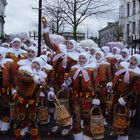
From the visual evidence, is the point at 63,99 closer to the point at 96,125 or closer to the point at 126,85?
the point at 96,125

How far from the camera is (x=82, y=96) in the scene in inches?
309

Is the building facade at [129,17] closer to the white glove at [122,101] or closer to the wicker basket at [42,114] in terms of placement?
the wicker basket at [42,114]

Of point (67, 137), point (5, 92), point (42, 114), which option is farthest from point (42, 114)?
point (5, 92)

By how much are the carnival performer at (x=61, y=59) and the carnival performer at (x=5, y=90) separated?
1.12 meters

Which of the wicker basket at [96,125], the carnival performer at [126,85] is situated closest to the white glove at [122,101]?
the carnival performer at [126,85]

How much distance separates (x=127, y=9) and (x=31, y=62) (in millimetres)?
53006

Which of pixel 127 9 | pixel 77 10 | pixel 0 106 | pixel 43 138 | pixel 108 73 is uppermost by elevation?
pixel 127 9

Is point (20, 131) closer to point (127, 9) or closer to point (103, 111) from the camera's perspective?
point (103, 111)

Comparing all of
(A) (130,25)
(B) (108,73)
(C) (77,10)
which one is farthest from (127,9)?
(B) (108,73)

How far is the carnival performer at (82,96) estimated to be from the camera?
7832 millimetres

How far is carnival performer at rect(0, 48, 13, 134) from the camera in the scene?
863 cm

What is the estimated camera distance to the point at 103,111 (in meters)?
9.66

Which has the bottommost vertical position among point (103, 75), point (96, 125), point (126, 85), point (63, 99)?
point (96, 125)

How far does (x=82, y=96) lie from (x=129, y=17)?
5155cm
